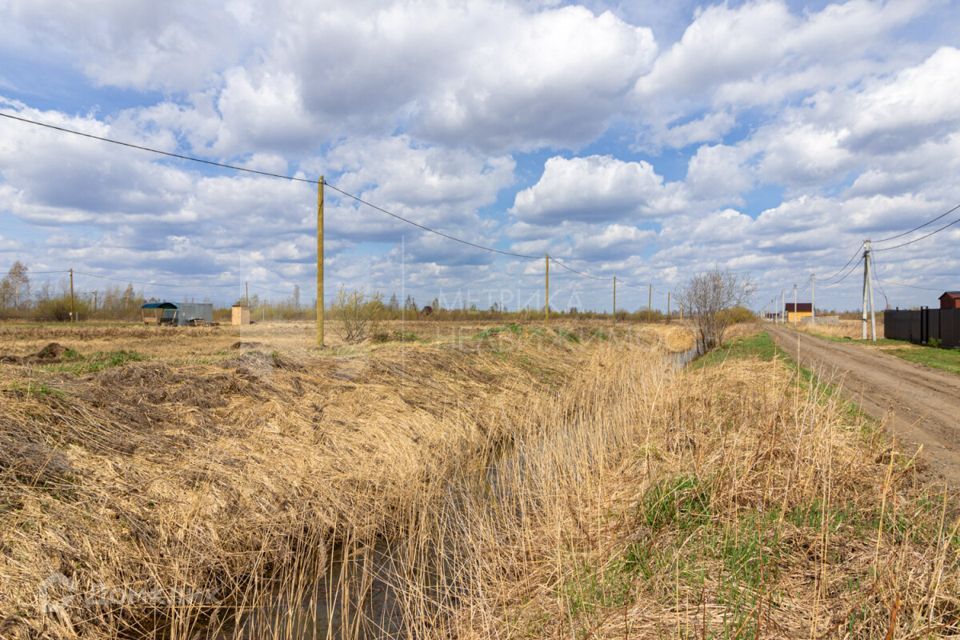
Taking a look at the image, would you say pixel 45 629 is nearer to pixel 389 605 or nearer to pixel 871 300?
pixel 389 605

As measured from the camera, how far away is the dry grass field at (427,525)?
345 cm

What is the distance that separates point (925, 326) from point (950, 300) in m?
8.64

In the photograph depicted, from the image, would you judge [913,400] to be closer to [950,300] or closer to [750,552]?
[750,552]

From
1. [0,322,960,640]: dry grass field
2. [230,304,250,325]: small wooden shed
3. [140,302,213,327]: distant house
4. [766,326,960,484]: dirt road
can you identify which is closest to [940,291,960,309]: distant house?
[766,326,960,484]: dirt road

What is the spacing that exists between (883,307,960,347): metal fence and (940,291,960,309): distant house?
2979 millimetres

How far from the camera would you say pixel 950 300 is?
114ft

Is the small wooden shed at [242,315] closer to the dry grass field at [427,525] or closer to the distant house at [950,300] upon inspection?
the dry grass field at [427,525]

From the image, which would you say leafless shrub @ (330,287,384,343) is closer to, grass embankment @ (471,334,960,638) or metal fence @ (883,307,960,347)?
grass embankment @ (471,334,960,638)

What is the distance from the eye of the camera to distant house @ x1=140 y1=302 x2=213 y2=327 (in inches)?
1959

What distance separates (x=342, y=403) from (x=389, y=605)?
5.83 meters

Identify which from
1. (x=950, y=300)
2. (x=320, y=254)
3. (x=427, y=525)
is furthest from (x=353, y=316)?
(x=950, y=300)

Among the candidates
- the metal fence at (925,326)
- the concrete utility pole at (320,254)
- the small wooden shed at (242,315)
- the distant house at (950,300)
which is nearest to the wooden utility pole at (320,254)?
the concrete utility pole at (320,254)

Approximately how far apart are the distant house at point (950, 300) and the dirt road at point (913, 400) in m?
20.0

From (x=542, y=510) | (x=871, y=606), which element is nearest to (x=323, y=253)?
(x=542, y=510)
